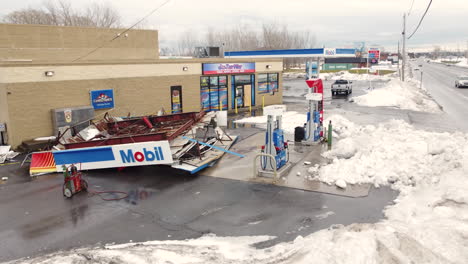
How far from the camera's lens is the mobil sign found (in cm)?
1234

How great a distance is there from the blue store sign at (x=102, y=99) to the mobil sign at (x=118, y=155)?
6672mm

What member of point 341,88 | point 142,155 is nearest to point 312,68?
point 142,155

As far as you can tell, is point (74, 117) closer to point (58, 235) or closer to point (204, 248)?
point (58, 235)

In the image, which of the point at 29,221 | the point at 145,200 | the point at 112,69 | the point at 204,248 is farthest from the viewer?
the point at 112,69

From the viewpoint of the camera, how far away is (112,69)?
791 inches

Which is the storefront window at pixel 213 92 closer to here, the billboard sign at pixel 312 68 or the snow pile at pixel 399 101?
the billboard sign at pixel 312 68

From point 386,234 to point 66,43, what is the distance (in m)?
22.3

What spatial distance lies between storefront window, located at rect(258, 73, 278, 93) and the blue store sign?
1349cm

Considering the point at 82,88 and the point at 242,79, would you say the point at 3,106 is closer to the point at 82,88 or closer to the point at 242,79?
the point at 82,88

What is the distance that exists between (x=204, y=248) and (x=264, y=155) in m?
5.02

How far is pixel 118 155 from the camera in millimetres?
12867

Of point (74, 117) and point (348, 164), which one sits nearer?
point (348, 164)

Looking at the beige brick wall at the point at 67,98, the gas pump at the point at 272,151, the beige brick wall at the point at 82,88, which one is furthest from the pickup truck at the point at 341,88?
the gas pump at the point at 272,151

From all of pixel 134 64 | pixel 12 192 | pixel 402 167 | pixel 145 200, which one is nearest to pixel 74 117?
pixel 134 64
